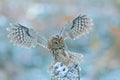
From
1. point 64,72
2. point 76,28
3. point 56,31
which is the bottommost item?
point 64,72

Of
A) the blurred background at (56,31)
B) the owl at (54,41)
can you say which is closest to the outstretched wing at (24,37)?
the owl at (54,41)

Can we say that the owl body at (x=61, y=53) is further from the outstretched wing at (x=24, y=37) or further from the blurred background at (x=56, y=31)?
the blurred background at (x=56, y=31)

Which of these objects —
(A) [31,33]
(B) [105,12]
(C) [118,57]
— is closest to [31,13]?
(B) [105,12]

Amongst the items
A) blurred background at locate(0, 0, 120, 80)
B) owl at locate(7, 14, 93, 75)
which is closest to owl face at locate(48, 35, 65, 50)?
owl at locate(7, 14, 93, 75)

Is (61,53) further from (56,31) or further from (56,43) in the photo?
(56,31)

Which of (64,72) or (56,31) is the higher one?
(56,31)

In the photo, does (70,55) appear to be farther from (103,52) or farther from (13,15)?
(13,15)

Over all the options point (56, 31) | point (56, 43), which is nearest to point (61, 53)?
point (56, 43)
